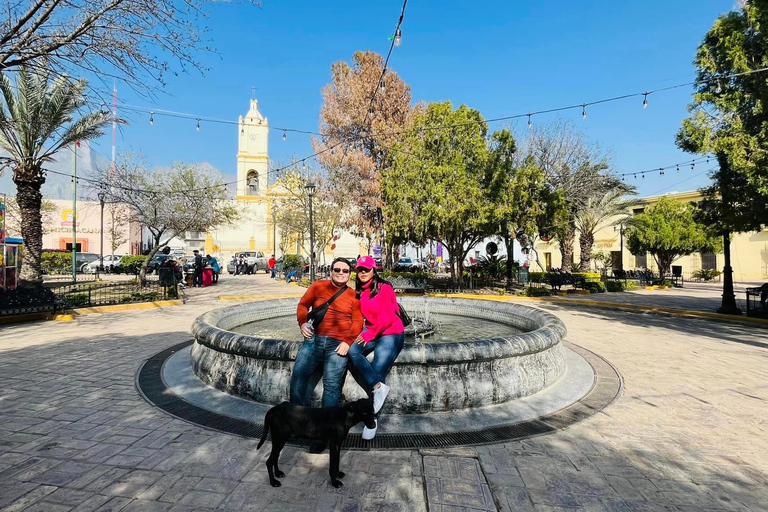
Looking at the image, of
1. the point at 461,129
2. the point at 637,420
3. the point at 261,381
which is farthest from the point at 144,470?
the point at 461,129

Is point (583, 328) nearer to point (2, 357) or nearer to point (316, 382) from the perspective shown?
point (316, 382)

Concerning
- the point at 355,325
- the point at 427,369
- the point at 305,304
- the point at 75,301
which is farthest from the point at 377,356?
the point at 75,301

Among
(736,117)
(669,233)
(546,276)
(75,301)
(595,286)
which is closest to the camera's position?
(736,117)

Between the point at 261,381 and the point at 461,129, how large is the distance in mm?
16116

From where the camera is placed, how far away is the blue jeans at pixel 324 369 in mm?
3523

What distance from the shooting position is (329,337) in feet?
11.7

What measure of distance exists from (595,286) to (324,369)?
19.2 m

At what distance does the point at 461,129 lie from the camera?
58.4 ft

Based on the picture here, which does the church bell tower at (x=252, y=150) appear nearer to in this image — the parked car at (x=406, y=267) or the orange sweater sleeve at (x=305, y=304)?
the parked car at (x=406, y=267)

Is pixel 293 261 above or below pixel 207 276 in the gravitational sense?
above

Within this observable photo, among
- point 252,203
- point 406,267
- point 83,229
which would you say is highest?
point 252,203

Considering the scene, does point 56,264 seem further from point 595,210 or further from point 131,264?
point 595,210

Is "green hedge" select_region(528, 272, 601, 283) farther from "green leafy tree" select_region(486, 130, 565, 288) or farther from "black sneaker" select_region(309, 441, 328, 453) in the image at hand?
"black sneaker" select_region(309, 441, 328, 453)

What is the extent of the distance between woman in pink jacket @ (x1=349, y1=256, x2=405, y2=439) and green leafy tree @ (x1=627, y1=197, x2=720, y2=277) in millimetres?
26189
